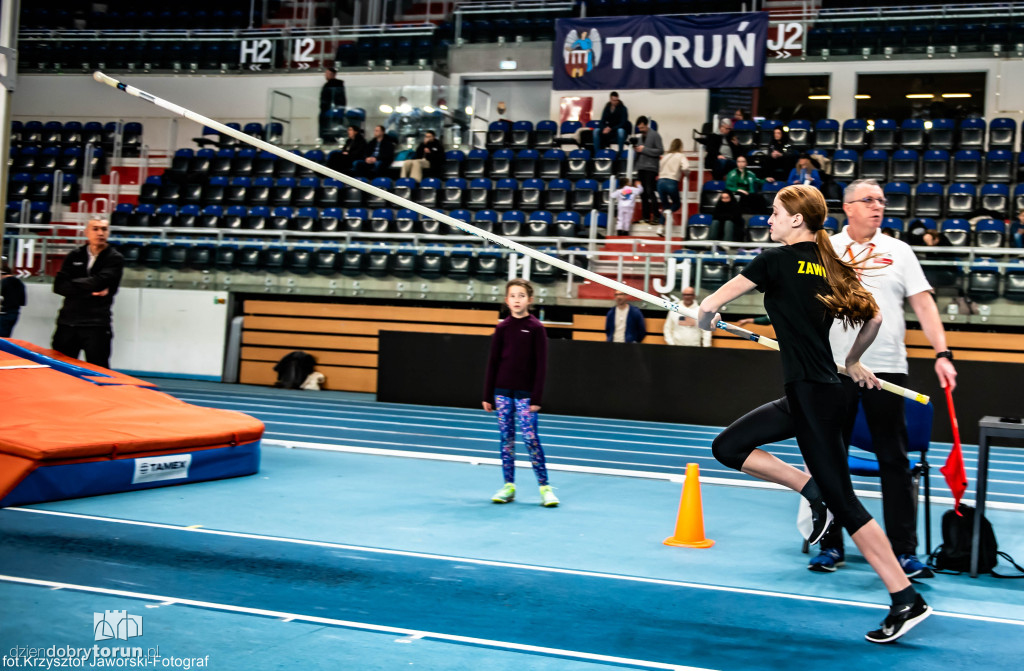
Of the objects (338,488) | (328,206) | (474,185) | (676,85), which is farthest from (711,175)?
(338,488)

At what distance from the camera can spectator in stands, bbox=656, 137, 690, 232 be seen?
56.4ft

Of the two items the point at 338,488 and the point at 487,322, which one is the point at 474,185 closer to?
the point at 487,322

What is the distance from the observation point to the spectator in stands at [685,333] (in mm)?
13867

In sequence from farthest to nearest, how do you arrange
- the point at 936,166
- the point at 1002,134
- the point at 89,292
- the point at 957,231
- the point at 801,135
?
the point at 801,135 → the point at 1002,134 → the point at 936,166 → the point at 957,231 → the point at 89,292

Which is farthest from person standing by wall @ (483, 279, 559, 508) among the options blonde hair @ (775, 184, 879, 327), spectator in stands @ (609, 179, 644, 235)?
spectator in stands @ (609, 179, 644, 235)

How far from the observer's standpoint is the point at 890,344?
5.15 metres

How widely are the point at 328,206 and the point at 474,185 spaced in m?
3.05

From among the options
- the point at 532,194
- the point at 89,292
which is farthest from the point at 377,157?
the point at 89,292

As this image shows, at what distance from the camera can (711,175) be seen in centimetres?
1888

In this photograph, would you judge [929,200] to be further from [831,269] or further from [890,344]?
[831,269]

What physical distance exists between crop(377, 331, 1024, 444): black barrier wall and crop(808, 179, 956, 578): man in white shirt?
7409 millimetres

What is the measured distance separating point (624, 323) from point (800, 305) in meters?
9.96

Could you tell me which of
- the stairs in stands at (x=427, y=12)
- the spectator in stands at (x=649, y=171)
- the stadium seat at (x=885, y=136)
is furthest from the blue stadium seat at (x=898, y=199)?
the stairs in stands at (x=427, y=12)

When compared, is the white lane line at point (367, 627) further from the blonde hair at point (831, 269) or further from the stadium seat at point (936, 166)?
the stadium seat at point (936, 166)
